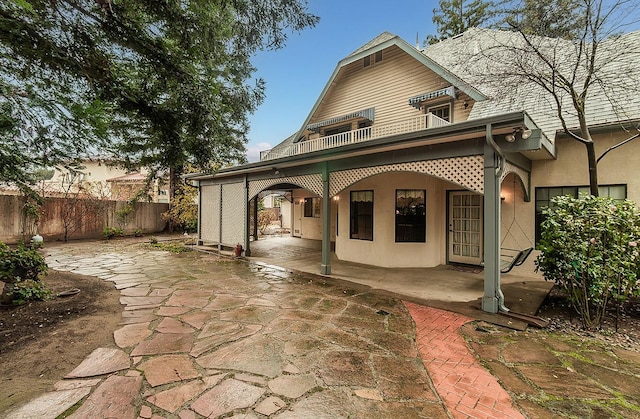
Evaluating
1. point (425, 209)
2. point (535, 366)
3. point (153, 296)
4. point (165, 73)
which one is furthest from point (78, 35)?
point (425, 209)

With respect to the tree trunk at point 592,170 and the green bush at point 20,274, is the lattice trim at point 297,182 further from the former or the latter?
the tree trunk at point 592,170

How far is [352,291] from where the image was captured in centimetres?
538

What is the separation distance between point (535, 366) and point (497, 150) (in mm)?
2832

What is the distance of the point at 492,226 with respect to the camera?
4.21 meters

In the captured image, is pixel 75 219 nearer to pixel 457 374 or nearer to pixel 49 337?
pixel 49 337

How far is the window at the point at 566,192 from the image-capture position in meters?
5.62

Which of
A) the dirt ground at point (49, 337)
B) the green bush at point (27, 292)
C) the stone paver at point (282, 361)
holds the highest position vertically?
the green bush at point (27, 292)

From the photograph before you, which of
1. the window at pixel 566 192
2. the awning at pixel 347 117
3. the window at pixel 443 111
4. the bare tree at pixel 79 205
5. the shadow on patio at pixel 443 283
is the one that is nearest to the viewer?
the shadow on patio at pixel 443 283

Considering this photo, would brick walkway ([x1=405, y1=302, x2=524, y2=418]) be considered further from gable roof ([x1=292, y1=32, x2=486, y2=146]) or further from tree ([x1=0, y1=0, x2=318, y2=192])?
gable roof ([x1=292, y1=32, x2=486, y2=146])

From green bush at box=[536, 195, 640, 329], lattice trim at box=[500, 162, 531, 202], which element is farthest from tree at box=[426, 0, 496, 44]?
green bush at box=[536, 195, 640, 329]

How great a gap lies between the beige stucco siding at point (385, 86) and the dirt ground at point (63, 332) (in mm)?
6641

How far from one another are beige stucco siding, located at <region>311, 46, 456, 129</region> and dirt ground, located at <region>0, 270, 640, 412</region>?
6641 millimetres

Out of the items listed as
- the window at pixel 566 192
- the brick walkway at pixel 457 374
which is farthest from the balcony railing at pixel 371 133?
the brick walkway at pixel 457 374

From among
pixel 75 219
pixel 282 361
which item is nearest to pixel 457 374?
pixel 282 361
